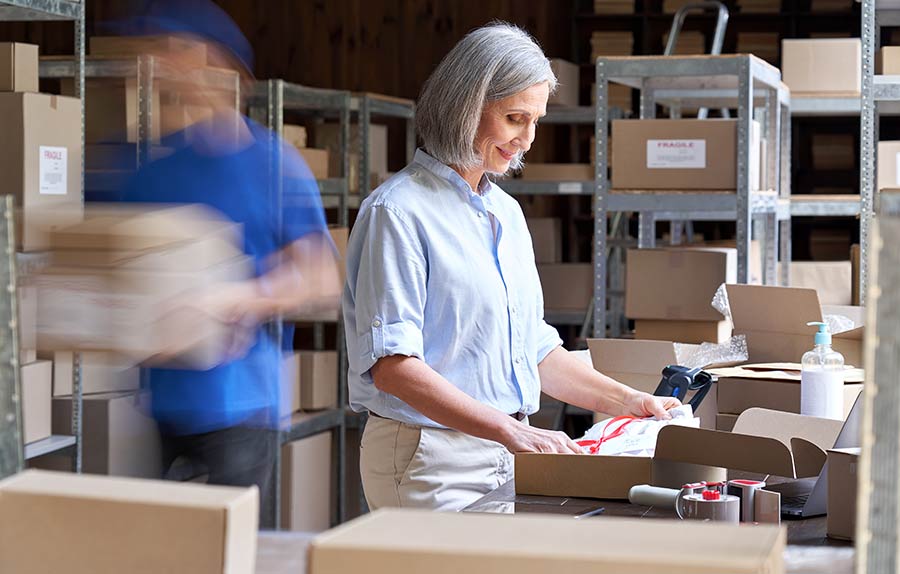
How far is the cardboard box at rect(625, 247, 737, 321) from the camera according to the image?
3660mm

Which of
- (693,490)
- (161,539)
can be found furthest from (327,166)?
(161,539)

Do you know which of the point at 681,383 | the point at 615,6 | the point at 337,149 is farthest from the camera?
the point at 615,6

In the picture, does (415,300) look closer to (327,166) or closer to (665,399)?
(665,399)

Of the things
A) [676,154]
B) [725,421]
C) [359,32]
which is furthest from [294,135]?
[725,421]

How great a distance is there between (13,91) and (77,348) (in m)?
2.14

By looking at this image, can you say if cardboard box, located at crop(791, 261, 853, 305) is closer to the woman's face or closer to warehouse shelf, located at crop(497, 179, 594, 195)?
warehouse shelf, located at crop(497, 179, 594, 195)

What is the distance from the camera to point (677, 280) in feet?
12.2

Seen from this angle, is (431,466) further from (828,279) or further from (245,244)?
(828,279)

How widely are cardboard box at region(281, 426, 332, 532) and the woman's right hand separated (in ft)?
9.24

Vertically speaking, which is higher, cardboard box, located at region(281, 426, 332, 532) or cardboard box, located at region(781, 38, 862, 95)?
cardboard box, located at region(781, 38, 862, 95)

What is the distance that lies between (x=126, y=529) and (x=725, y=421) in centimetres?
209

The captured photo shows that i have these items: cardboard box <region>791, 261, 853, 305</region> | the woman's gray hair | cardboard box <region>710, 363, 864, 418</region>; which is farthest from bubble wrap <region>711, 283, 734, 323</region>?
the woman's gray hair

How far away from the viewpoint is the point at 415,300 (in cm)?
217

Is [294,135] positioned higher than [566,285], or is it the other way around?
[294,135]
